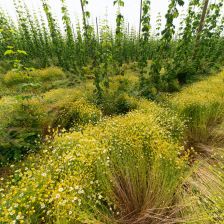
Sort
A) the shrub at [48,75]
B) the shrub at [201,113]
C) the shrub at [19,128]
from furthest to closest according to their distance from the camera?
the shrub at [48,75] → the shrub at [201,113] → the shrub at [19,128]

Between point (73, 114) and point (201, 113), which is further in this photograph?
point (73, 114)

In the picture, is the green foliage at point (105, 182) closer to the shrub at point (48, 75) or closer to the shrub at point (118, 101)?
the shrub at point (118, 101)

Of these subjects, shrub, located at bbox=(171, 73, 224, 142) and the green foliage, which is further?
shrub, located at bbox=(171, 73, 224, 142)

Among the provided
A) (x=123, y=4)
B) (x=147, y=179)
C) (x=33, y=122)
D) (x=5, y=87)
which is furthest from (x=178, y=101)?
(x=5, y=87)

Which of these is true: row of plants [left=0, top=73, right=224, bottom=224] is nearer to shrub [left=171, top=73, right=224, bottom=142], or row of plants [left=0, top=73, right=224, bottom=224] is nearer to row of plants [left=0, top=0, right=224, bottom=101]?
shrub [left=171, top=73, right=224, bottom=142]

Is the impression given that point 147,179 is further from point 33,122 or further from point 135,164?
point 33,122

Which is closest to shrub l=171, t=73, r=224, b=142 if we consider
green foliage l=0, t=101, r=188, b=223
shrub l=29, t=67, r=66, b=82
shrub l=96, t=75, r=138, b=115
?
shrub l=96, t=75, r=138, b=115

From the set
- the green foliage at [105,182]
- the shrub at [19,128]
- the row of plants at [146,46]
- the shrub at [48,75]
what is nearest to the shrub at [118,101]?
the row of plants at [146,46]

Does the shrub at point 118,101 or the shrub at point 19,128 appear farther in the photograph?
the shrub at point 118,101

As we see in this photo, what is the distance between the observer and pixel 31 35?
8984 millimetres

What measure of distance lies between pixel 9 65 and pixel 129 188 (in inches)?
349

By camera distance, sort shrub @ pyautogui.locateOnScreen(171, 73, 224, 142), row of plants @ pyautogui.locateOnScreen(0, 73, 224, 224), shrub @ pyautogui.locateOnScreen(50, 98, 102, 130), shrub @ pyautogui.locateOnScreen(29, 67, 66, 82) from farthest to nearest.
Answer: shrub @ pyautogui.locateOnScreen(29, 67, 66, 82), shrub @ pyautogui.locateOnScreen(50, 98, 102, 130), shrub @ pyautogui.locateOnScreen(171, 73, 224, 142), row of plants @ pyautogui.locateOnScreen(0, 73, 224, 224)

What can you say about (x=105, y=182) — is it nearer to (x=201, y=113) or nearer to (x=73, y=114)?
(x=73, y=114)

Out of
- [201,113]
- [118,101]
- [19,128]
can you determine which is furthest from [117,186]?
[118,101]
